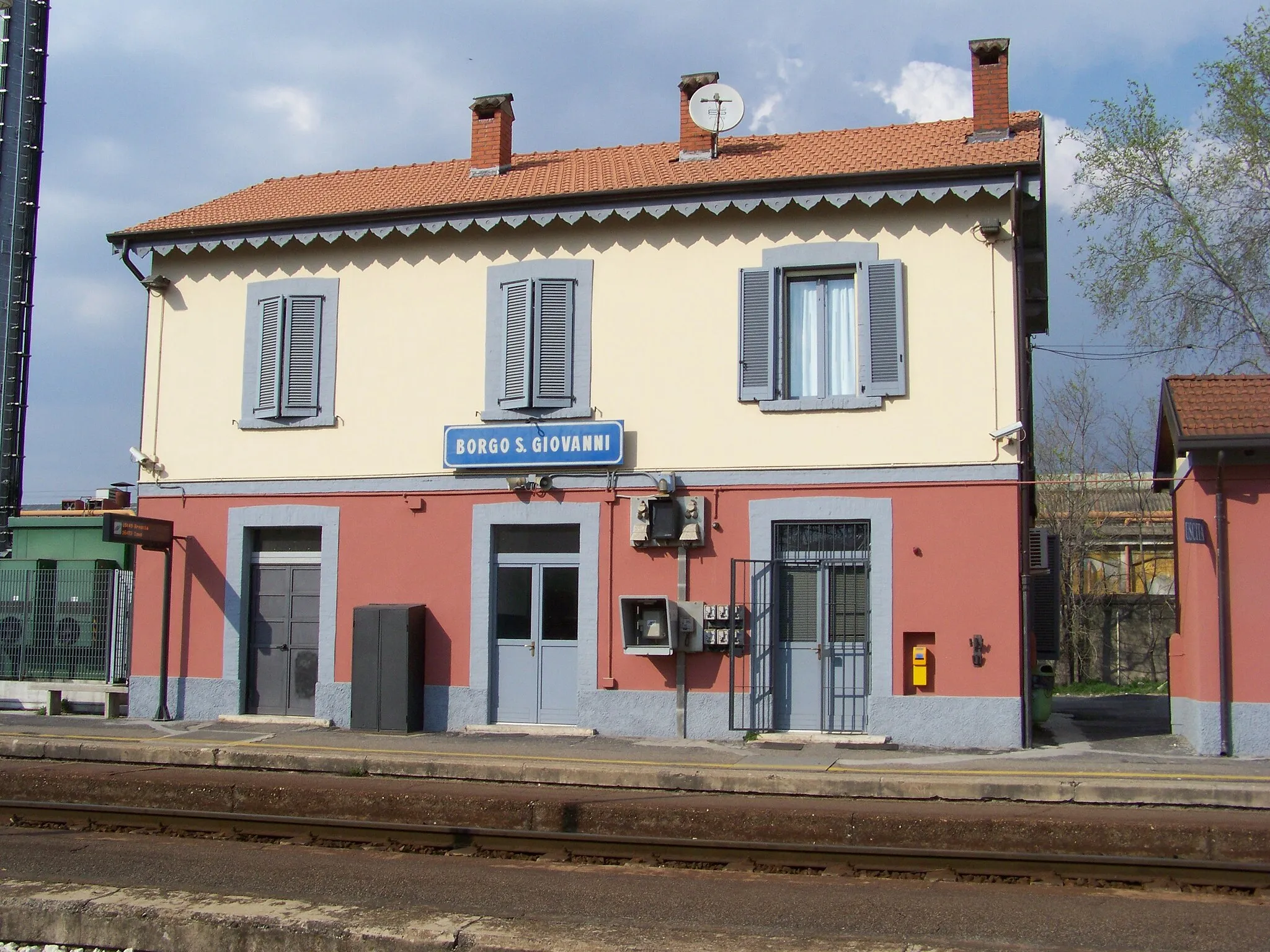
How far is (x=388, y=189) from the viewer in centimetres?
1608

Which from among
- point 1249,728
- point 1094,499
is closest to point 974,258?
point 1249,728

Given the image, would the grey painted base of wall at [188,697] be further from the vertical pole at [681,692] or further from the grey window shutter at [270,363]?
the vertical pole at [681,692]

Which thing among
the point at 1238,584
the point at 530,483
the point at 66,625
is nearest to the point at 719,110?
the point at 530,483

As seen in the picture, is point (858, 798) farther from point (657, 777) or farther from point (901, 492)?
point (901, 492)

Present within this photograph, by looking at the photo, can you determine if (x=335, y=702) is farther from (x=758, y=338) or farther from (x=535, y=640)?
(x=758, y=338)

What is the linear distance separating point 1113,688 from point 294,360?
1698 cm

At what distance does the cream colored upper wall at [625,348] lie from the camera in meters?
13.2

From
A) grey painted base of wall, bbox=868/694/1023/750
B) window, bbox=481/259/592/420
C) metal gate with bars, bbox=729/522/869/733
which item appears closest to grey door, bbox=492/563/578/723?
window, bbox=481/259/592/420

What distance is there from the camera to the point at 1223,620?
11.9 meters

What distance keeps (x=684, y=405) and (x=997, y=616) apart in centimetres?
422

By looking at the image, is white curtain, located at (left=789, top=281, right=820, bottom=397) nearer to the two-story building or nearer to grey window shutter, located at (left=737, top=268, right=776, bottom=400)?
the two-story building

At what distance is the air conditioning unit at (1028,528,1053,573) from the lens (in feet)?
45.0

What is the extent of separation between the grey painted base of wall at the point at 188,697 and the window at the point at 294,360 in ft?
10.9

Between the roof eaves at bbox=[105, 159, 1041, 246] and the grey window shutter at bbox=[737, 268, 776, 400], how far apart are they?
1.05m
